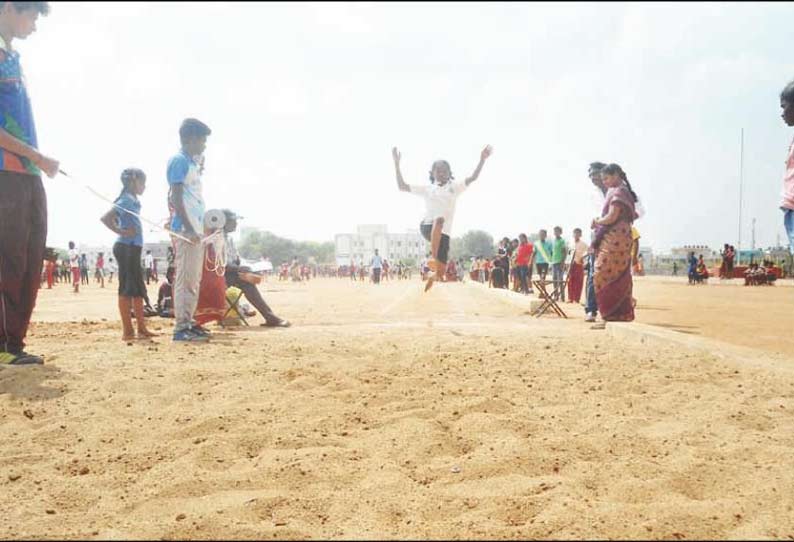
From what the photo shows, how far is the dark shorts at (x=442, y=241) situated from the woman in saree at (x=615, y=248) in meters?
1.92

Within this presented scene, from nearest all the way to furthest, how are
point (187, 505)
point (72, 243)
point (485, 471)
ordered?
point (187, 505) < point (485, 471) < point (72, 243)

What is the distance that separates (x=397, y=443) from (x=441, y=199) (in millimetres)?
5463

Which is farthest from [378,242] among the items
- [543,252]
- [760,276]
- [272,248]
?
[543,252]

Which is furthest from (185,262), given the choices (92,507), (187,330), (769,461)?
(769,461)

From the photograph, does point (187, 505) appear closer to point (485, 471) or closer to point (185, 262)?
point (485, 471)

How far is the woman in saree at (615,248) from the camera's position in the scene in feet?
22.0

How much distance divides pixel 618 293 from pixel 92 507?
599 centimetres

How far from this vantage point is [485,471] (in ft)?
8.08

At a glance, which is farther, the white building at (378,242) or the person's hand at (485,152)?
the white building at (378,242)

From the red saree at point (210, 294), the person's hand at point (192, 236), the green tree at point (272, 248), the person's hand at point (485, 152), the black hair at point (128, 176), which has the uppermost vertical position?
the green tree at point (272, 248)

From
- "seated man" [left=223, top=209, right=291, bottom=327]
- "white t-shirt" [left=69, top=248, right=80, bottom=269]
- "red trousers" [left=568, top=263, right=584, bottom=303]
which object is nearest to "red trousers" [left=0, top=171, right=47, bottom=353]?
"seated man" [left=223, top=209, right=291, bottom=327]

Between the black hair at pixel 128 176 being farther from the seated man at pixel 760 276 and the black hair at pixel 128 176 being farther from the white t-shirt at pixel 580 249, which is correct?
the seated man at pixel 760 276

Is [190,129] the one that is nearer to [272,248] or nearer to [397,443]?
[397,443]

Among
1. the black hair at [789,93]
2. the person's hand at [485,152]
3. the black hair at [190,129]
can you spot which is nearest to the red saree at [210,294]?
the black hair at [190,129]
